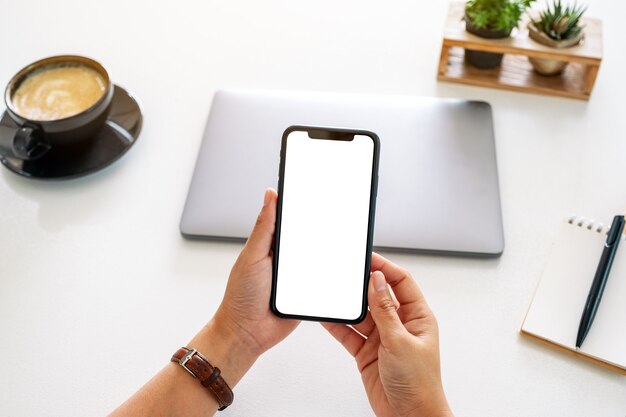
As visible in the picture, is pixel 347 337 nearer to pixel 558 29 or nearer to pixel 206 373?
pixel 206 373

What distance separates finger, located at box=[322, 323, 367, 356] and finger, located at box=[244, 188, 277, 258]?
0.13 metres

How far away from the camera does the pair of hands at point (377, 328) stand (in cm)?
64

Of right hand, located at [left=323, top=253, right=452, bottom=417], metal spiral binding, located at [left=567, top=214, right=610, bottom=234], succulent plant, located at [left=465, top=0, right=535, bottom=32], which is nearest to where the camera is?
right hand, located at [left=323, top=253, right=452, bottom=417]

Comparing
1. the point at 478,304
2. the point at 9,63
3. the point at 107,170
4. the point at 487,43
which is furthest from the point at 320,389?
the point at 9,63

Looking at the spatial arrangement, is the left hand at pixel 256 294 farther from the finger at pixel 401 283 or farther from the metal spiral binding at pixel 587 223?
the metal spiral binding at pixel 587 223

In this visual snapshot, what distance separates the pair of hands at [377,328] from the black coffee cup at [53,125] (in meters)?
0.37

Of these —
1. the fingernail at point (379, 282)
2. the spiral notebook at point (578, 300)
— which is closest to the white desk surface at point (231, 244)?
the spiral notebook at point (578, 300)

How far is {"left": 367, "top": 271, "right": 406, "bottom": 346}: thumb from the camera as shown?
648mm

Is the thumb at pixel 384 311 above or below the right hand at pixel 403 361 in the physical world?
above

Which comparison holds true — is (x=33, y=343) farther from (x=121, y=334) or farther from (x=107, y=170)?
(x=107, y=170)

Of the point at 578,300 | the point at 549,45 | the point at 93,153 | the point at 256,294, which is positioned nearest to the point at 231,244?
the point at 256,294

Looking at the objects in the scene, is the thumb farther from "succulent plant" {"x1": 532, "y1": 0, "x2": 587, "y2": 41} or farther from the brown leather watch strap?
"succulent plant" {"x1": 532, "y1": 0, "x2": 587, "y2": 41}

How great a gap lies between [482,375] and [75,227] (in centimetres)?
59

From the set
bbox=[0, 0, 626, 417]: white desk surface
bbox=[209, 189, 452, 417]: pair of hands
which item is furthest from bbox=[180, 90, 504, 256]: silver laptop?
bbox=[209, 189, 452, 417]: pair of hands
